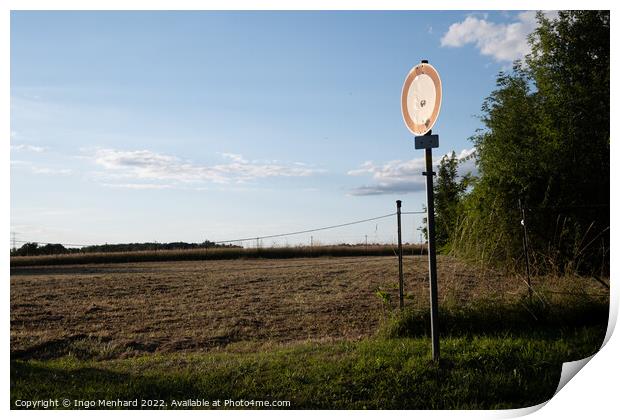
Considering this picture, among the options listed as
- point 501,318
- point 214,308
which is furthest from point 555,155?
point 214,308

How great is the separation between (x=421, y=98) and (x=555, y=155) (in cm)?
657

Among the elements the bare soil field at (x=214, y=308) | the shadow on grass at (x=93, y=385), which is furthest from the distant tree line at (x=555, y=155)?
the shadow on grass at (x=93, y=385)

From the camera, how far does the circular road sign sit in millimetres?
5172

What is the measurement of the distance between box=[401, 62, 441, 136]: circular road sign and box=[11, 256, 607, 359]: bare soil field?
2.97 m

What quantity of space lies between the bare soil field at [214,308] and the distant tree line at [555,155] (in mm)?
1197

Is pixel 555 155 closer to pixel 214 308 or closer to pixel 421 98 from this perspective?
pixel 421 98

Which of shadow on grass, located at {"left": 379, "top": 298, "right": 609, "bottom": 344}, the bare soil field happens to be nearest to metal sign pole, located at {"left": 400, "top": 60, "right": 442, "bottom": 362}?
shadow on grass, located at {"left": 379, "top": 298, "right": 609, "bottom": 344}

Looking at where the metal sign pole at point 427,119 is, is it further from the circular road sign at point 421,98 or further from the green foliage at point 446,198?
the green foliage at point 446,198

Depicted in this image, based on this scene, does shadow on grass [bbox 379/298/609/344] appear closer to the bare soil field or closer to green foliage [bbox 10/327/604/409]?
the bare soil field

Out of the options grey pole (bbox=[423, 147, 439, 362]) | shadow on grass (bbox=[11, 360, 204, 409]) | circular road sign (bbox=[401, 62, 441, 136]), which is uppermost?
circular road sign (bbox=[401, 62, 441, 136])
